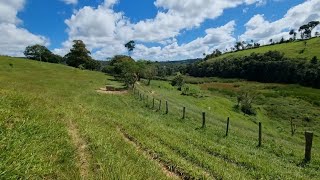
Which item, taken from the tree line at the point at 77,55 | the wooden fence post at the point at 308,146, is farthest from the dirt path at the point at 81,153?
the tree line at the point at 77,55

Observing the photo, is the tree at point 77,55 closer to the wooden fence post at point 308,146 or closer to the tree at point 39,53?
the tree at point 39,53

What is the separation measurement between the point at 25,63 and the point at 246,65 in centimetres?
12358

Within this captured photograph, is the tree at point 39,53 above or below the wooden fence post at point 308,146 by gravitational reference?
above

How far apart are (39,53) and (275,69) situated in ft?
356

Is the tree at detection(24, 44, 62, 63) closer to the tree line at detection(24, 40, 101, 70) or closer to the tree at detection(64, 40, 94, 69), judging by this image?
the tree line at detection(24, 40, 101, 70)

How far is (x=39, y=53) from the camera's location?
491 feet

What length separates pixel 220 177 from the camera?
41.5 ft

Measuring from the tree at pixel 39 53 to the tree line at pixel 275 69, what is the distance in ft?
316

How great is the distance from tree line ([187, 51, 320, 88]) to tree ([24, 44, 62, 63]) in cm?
9639

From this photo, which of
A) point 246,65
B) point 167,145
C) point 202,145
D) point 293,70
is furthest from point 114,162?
point 246,65

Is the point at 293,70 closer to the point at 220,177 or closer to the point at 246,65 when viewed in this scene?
the point at 246,65

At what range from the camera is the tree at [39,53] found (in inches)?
5940

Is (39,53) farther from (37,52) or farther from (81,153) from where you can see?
(81,153)

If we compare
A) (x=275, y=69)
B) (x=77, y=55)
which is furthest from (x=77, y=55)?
(x=275, y=69)
